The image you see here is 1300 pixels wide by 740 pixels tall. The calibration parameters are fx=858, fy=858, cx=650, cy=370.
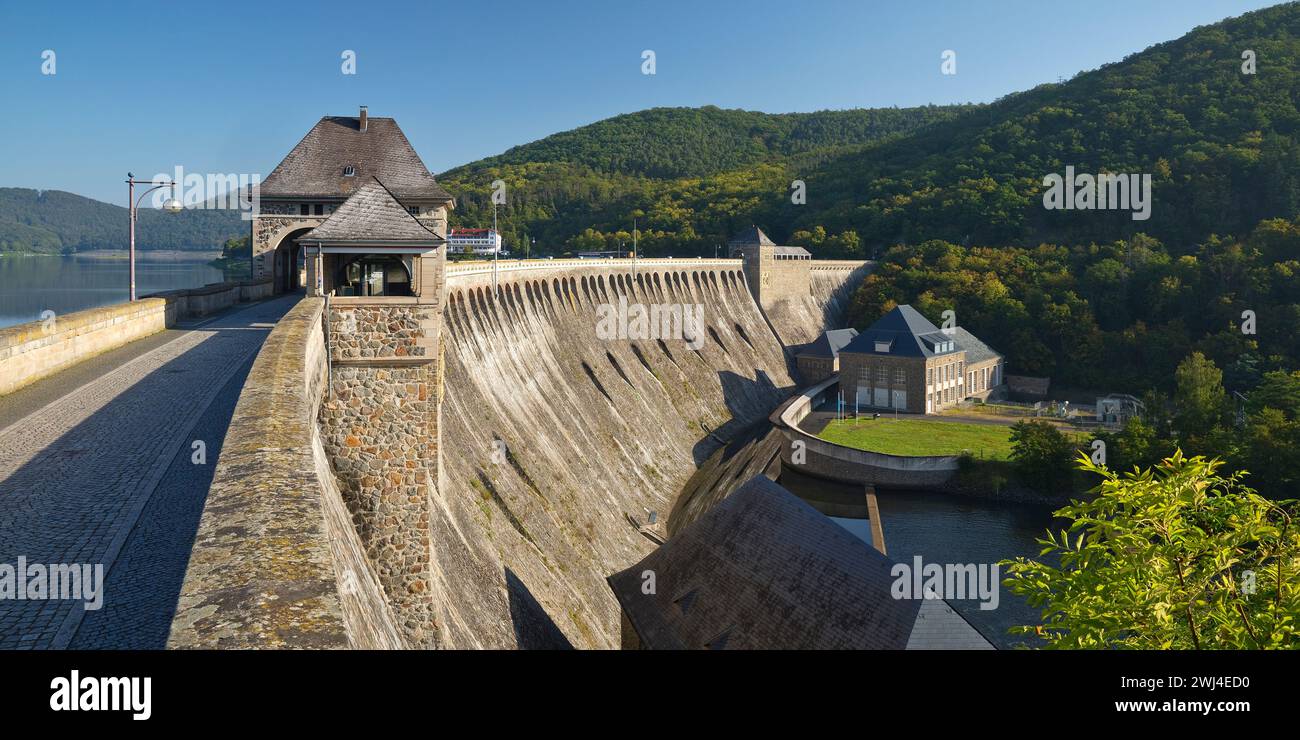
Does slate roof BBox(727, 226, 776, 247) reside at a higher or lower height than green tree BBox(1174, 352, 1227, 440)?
higher

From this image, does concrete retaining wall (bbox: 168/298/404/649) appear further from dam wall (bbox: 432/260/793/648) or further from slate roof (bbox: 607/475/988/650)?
slate roof (bbox: 607/475/988/650)

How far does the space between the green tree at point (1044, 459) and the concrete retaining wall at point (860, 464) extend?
4.00m

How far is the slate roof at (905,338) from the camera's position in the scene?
6925 cm

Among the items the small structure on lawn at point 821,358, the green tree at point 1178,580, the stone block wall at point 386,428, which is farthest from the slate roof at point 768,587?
the small structure on lawn at point 821,358

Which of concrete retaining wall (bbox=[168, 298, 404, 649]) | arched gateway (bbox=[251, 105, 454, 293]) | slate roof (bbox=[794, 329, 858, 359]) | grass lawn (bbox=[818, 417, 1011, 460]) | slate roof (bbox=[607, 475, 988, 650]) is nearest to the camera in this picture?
concrete retaining wall (bbox=[168, 298, 404, 649])

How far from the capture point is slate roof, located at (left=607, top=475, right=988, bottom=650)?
1772 cm

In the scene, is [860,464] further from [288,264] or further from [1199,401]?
[288,264]

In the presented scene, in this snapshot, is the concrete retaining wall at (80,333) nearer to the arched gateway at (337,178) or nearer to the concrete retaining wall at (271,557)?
the arched gateway at (337,178)

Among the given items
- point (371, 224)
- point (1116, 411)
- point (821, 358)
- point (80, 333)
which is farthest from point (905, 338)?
point (80, 333)

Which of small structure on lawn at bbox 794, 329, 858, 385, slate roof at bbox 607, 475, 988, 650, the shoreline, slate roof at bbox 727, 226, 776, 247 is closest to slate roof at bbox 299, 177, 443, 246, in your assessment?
slate roof at bbox 607, 475, 988, 650

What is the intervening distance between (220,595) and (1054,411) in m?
72.1

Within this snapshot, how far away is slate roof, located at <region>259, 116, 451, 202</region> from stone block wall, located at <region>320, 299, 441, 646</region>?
1802 centimetres

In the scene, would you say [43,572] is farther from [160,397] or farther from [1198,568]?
[1198,568]

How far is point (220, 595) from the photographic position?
6066 mm
